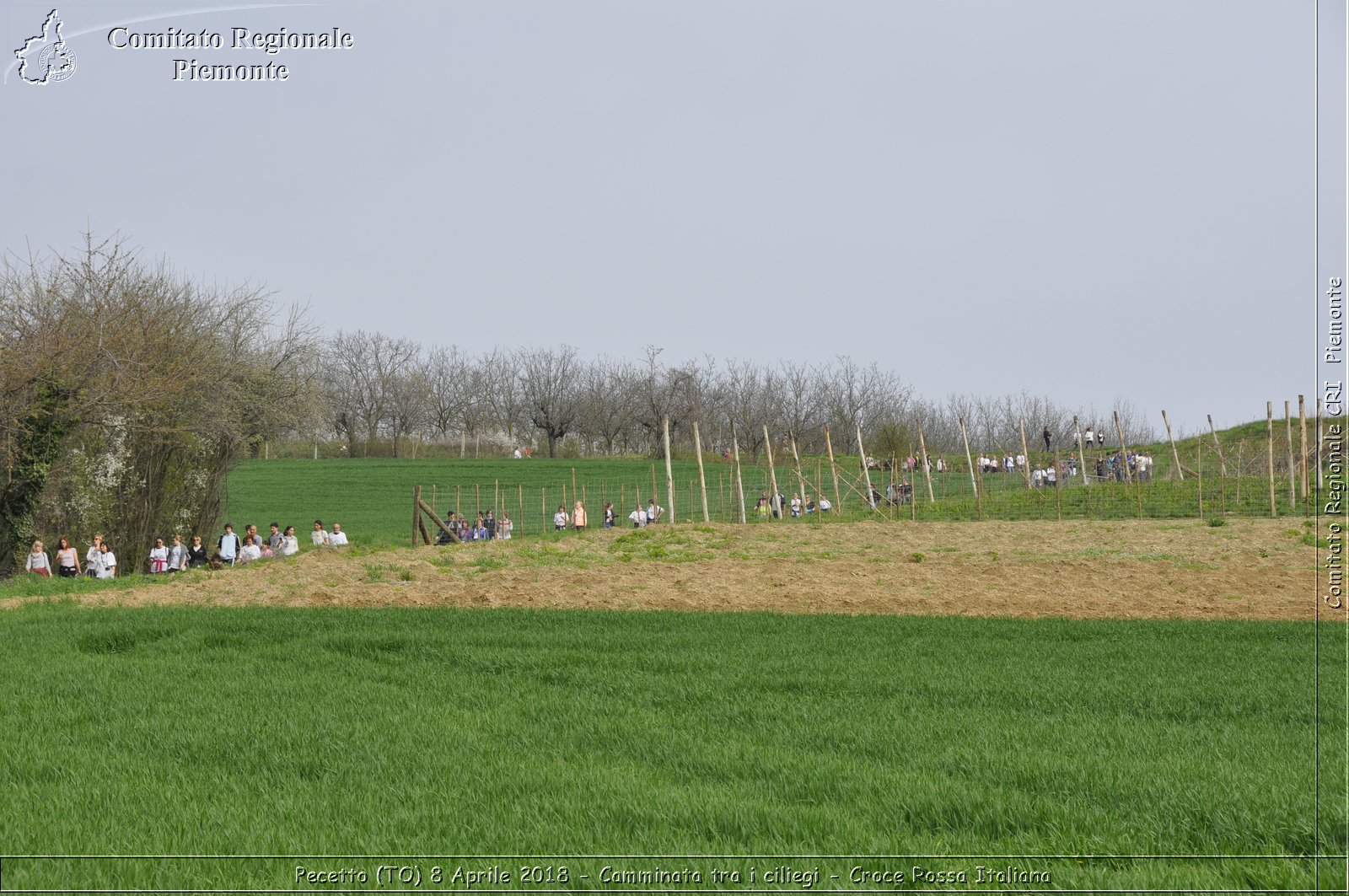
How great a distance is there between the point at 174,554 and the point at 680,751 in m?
19.2

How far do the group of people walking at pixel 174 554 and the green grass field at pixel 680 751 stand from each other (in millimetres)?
9970

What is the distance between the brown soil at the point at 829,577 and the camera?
1471 centimetres

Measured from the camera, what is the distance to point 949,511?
32.8 meters

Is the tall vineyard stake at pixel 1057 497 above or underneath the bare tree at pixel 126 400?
underneath

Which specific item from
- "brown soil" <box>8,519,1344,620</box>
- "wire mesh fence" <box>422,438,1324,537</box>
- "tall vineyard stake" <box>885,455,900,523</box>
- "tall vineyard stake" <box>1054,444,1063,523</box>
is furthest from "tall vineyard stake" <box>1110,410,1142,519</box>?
"tall vineyard stake" <box>885,455,900,523</box>

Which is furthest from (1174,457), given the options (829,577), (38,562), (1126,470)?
(38,562)

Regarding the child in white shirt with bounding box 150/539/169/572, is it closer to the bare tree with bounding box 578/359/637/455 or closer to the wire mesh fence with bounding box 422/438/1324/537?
the wire mesh fence with bounding box 422/438/1324/537

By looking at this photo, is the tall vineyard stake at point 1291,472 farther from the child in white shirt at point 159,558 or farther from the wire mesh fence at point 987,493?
the child in white shirt at point 159,558

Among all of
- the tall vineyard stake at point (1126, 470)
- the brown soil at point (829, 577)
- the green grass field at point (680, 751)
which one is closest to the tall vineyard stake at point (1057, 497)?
the tall vineyard stake at point (1126, 470)

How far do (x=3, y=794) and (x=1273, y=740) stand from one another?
7606 millimetres

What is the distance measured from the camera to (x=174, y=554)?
2239 centimetres

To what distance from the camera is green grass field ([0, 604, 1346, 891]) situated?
485 centimetres

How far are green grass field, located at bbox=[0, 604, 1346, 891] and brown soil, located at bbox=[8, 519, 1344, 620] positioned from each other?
303cm

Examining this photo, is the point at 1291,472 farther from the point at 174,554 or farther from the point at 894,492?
the point at 174,554
